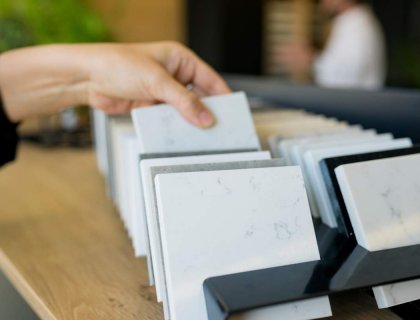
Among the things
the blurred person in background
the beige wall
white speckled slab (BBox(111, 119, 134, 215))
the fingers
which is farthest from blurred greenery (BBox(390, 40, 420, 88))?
white speckled slab (BBox(111, 119, 134, 215))

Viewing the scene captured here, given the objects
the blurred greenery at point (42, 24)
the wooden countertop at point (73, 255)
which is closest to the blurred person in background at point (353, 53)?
the blurred greenery at point (42, 24)

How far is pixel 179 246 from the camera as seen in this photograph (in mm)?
437

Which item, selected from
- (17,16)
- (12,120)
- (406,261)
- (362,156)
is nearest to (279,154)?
(362,156)

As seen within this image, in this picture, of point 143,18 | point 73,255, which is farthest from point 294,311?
point 143,18

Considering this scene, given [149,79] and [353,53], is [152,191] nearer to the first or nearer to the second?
[149,79]

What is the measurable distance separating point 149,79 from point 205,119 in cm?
13

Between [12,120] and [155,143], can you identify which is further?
[12,120]

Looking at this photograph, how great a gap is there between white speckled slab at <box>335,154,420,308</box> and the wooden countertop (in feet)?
0.27

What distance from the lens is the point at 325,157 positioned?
568mm

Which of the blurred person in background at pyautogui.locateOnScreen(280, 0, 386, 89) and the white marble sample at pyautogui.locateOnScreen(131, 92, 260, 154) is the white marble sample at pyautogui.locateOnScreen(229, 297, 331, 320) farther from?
the blurred person in background at pyautogui.locateOnScreen(280, 0, 386, 89)

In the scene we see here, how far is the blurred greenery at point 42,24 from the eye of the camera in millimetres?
1573

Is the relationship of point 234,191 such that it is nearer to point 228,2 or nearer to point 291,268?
point 291,268

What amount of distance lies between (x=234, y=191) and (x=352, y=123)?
0.53 metres

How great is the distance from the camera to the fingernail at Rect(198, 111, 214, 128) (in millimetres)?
632
